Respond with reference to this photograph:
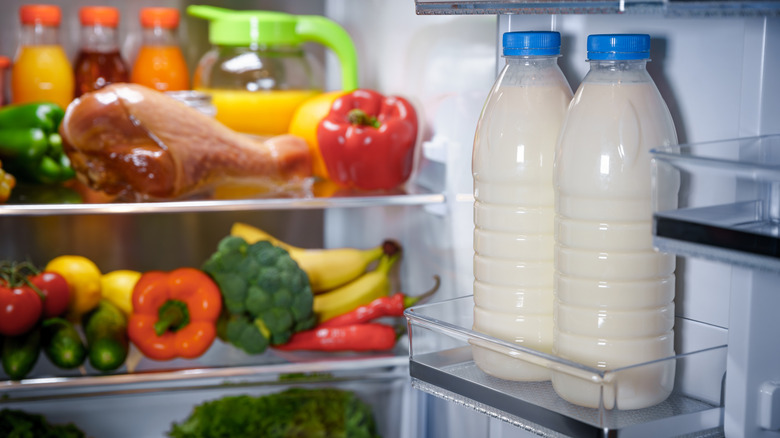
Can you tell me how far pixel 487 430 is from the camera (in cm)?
132

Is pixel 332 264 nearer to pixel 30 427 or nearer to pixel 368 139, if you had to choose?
pixel 368 139

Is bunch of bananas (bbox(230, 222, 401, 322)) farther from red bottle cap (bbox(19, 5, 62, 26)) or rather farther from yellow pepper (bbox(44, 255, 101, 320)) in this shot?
red bottle cap (bbox(19, 5, 62, 26))

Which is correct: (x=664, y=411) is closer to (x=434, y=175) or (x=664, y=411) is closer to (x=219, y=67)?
(x=434, y=175)

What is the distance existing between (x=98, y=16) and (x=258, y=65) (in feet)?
1.13

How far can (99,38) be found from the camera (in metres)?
1.79

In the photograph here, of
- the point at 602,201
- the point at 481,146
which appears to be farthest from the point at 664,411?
the point at 481,146

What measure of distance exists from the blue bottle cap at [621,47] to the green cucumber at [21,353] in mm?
1210

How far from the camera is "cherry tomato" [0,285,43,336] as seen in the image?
1.52m

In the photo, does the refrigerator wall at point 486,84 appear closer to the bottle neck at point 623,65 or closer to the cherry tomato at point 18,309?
the bottle neck at point 623,65

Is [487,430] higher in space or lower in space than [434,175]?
lower

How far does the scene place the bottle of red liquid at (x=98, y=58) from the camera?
A: 1779 millimetres

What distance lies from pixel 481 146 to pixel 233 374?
86 centimetres

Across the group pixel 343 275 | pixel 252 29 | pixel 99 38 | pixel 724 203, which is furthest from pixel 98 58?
pixel 724 203

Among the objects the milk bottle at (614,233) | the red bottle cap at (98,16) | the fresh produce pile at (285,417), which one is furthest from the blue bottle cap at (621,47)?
the red bottle cap at (98,16)
